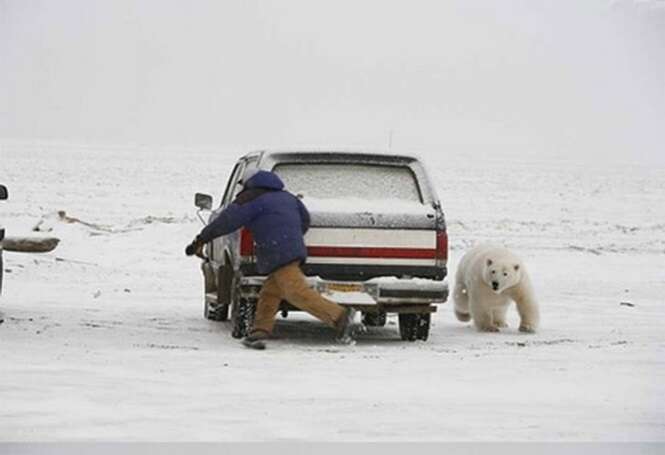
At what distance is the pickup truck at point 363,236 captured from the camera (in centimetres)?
694

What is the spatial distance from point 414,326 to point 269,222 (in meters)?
1.20

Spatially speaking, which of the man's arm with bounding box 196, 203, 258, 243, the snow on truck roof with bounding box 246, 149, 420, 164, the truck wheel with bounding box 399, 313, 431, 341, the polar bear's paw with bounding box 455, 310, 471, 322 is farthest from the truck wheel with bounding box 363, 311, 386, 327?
the man's arm with bounding box 196, 203, 258, 243

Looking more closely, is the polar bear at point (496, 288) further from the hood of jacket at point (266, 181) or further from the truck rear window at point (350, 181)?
the hood of jacket at point (266, 181)

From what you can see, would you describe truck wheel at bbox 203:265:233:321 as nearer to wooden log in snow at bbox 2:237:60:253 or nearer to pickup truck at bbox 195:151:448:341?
pickup truck at bbox 195:151:448:341

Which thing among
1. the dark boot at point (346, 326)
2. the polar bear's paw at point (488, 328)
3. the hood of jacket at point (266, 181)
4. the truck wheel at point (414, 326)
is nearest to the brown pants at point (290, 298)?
the dark boot at point (346, 326)

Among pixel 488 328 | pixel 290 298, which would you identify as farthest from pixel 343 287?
pixel 488 328

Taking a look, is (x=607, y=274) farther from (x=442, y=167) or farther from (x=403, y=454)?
(x=442, y=167)

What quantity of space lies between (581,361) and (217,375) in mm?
1851

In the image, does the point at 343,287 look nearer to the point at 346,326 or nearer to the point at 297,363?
the point at 346,326

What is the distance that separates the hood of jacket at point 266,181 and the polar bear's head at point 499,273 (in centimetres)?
157

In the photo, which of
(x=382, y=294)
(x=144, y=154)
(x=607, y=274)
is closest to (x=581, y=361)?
(x=382, y=294)

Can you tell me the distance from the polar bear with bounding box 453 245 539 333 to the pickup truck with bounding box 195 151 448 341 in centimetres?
87

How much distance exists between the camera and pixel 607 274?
13.5 m

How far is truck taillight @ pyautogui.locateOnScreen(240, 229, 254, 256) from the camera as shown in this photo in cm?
701
